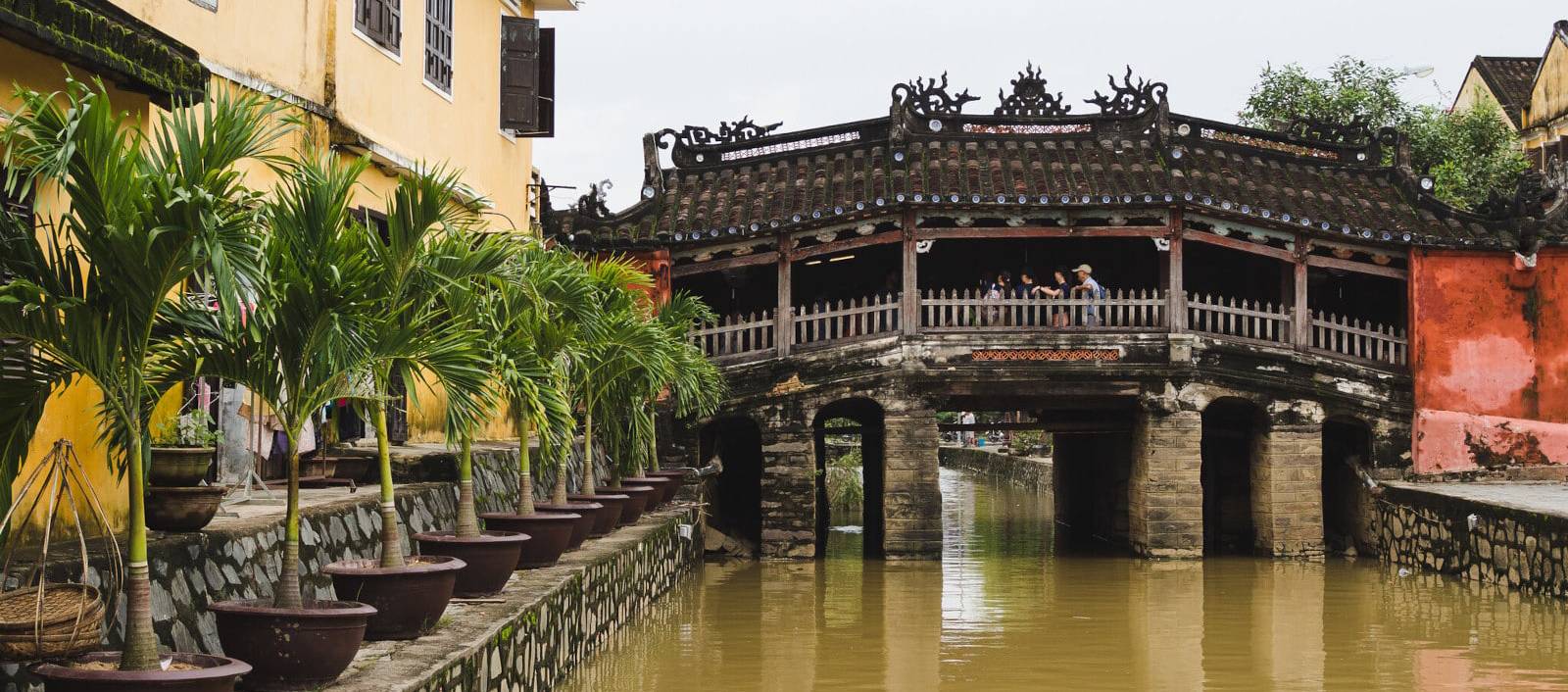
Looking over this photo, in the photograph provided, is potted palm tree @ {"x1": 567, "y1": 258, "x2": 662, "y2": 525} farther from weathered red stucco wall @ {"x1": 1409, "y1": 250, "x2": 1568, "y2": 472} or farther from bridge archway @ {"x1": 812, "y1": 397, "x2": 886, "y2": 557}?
weathered red stucco wall @ {"x1": 1409, "y1": 250, "x2": 1568, "y2": 472}

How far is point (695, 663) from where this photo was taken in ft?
42.4

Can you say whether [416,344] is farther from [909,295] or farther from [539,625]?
[909,295]

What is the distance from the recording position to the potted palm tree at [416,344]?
309 inches

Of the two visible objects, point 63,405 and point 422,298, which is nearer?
point 63,405

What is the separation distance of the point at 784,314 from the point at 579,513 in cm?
787

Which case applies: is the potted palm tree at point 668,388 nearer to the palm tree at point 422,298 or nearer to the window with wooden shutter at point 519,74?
the window with wooden shutter at point 519,74

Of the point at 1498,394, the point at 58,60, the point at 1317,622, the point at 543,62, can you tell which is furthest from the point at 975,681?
the point at 1498,394

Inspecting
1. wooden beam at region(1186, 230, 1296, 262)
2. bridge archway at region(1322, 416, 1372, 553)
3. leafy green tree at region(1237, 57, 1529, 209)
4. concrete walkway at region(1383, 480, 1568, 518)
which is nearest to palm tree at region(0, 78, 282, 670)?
concrete walkway at region(1383, 480, 1568, 518)

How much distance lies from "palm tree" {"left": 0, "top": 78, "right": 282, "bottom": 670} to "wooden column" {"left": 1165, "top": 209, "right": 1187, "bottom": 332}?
15.6 meters

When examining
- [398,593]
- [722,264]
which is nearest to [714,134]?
[722,264]

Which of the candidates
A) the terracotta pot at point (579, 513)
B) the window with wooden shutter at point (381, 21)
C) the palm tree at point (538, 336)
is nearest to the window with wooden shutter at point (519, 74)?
the window with wooden shutter at point (381, 21)

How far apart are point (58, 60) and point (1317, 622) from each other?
39.6 feet

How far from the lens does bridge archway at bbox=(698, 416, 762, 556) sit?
76.7ft

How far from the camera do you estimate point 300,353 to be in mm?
7242
